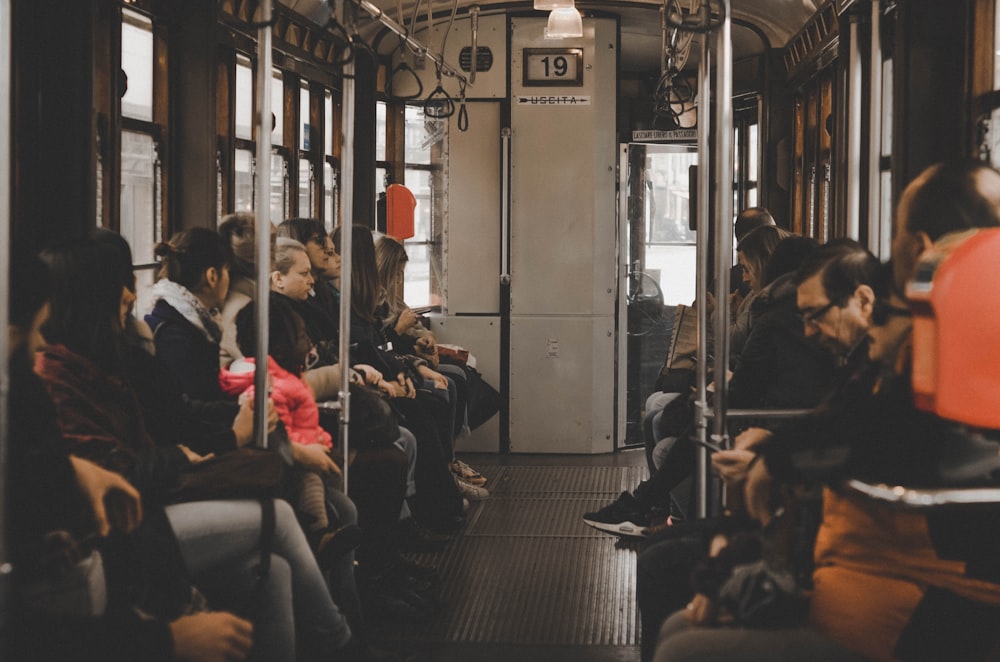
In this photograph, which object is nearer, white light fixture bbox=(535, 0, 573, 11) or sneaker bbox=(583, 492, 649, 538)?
sneaker bbox=(583, 492, 649, 538)

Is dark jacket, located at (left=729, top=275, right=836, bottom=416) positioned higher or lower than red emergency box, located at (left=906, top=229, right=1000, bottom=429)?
lower

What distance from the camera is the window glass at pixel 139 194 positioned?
4562 millimetres

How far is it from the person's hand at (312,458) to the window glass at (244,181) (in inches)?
92.7

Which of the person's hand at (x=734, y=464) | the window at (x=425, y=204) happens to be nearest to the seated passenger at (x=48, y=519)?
the person's hand at (x=734, y=464)

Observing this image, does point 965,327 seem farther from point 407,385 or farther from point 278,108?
point 278,108

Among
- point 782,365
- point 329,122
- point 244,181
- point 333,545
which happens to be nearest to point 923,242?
point 782,365

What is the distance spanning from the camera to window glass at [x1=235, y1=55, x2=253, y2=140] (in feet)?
18.7

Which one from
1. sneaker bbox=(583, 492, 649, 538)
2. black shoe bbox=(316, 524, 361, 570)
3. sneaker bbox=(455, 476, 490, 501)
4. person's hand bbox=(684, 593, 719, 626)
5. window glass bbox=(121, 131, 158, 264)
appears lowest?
sneaker bbox=(455, 476, 490, 501)

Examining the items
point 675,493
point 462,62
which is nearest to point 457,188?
point 462,62

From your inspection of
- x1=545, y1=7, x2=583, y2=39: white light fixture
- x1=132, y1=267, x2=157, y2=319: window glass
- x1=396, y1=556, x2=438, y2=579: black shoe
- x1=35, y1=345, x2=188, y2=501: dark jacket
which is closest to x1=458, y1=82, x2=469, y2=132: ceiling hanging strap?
x1=545, y1=7, x2=583, y2=39: white light fixture

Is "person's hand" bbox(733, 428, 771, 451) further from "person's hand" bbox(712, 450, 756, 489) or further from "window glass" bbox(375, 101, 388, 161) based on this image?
"window glass" bbox(375, 101, 388, 161)

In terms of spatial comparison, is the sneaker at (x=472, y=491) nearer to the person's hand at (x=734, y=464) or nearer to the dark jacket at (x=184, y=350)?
the dark jacket at (x=184, y=350)

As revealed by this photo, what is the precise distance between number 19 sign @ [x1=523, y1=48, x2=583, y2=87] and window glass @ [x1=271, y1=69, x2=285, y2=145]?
191cm

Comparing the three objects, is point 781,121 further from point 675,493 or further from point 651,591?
point 651,591
